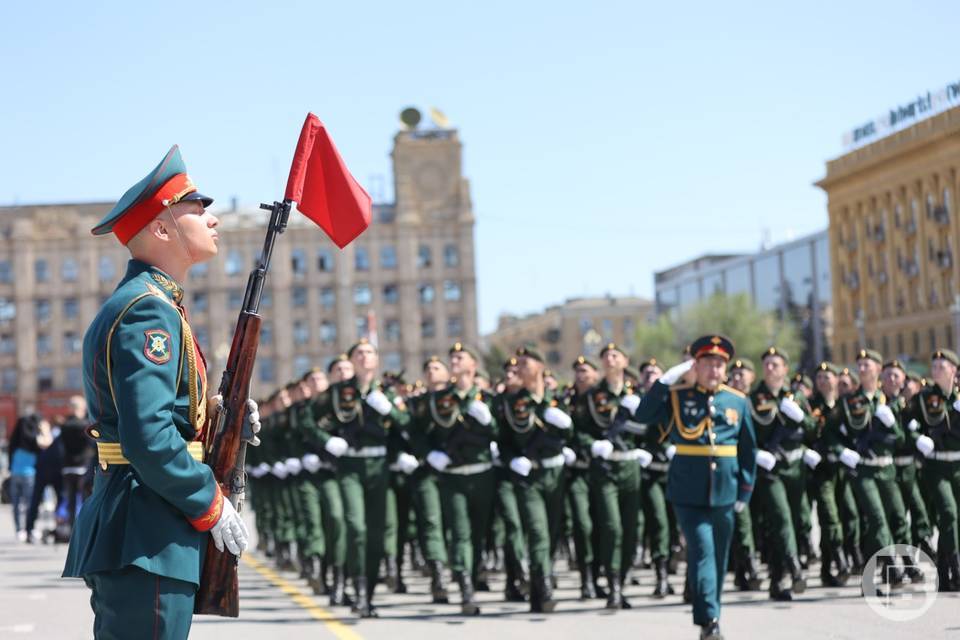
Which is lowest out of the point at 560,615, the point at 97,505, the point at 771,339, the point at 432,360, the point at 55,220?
the point at 560,615

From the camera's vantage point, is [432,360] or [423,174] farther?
[423,174]

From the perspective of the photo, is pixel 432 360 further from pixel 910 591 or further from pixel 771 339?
pixel 771 339

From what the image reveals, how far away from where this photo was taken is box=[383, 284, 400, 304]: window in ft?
407

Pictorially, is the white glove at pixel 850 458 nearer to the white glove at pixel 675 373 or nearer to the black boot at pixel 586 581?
the black boot at pixel 586 581

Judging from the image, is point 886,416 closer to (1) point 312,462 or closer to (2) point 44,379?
(1) point 312,462

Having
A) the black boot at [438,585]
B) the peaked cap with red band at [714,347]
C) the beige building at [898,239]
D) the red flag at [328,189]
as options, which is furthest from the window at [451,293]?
the red flag at [328,189]

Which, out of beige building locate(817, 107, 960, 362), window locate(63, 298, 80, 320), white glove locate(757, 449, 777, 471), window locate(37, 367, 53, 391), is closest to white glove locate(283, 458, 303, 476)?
white glove locate(757, 449, 777, 471)

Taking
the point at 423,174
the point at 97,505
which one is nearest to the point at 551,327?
the point at 423,174

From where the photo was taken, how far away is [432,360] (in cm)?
1408

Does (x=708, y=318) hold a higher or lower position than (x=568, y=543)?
higher

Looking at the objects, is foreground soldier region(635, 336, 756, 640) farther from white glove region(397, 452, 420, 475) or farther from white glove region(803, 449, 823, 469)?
white glove region(803, 449, 823, 469)

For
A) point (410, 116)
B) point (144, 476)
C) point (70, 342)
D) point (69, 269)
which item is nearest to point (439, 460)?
point (144, 476)

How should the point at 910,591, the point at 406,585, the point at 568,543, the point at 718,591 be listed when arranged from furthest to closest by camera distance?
1. the point at 568,543
2. the point at 406,585
3. the point at 910,591
4. the point at 718,591

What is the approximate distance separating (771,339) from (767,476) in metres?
79.4
